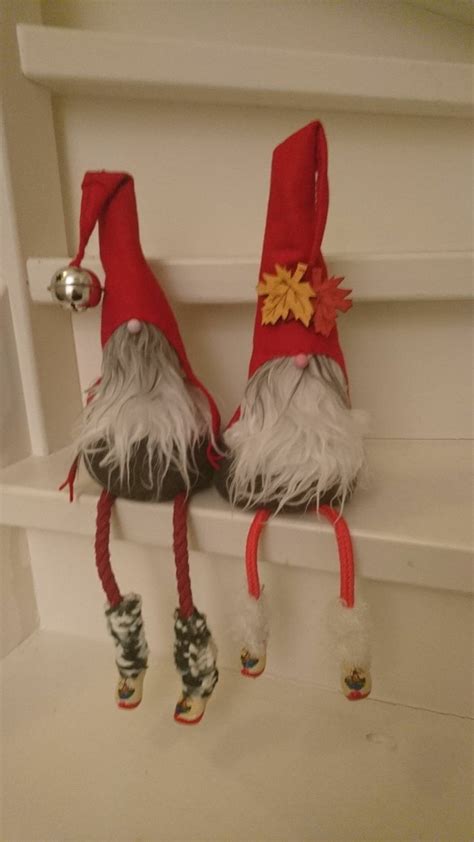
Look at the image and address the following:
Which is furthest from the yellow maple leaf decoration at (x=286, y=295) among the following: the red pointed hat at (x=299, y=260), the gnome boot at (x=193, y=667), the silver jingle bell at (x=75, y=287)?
the gnome boot at (x=193, y=667)

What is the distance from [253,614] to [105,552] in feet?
0.41

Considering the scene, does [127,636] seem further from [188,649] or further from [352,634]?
[352,634]

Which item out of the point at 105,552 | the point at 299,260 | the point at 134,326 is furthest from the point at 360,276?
the point at 105,552

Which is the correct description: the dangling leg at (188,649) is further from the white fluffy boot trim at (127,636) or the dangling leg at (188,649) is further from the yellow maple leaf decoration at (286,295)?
the yellow maple leaf decoration at (286,295)

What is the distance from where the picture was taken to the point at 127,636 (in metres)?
0.42

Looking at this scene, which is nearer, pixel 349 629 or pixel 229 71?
pixel 349 629

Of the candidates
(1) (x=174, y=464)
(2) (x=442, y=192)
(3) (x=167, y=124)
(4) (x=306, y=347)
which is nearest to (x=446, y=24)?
(2) (x=442, y=192)

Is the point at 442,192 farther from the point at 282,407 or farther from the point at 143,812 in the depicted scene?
the point at 143,812

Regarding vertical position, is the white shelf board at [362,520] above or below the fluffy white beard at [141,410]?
below

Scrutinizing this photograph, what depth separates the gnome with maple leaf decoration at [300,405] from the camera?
14.4 inches

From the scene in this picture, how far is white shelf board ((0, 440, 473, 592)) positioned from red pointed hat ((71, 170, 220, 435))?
15cm

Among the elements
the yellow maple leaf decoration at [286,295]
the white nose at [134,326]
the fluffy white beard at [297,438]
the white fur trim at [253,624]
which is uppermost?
the yellow maple leaf decoration at [286,295]

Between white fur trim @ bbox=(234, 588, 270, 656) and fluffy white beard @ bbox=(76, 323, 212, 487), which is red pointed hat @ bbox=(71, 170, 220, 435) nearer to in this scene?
fluffy white beard @ bbox=(76, 323, 212, 487)

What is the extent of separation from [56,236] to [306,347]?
1.03 feet
